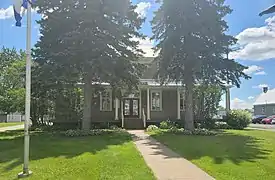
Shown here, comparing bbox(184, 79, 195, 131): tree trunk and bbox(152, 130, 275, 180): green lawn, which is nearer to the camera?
bbox(152, 130, 275, 180): green lawn

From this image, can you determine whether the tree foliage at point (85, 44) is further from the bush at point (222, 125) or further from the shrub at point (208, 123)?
the bush at point (222, 125)

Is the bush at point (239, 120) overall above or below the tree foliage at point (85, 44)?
below

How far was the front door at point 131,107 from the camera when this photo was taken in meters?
28.6

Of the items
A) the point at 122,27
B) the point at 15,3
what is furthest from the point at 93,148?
the point at 122,27

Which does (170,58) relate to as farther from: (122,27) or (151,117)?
(151,117)

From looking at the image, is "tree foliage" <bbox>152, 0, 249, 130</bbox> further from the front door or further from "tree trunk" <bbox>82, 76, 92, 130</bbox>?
the front door

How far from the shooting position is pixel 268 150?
43.6 ft

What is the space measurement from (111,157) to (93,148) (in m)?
2.42

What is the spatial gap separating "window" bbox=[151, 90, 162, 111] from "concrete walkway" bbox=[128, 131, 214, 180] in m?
14.4

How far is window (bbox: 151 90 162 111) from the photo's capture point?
2808 cm

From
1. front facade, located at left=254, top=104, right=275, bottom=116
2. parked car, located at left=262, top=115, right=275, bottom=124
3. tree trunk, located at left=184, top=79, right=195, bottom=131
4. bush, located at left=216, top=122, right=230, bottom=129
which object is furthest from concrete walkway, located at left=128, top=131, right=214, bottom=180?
front facade, located at left=254, top=104, right=275, bottom=116

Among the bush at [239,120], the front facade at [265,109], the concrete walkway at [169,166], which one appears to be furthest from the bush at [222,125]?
the front facade at [265,109]

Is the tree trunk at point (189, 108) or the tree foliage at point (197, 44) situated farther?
the tree trunk at point (189, 108)

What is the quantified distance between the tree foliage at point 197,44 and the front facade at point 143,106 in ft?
17.0
